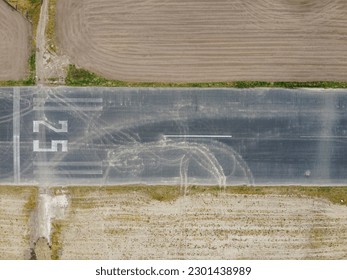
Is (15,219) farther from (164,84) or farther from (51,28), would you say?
(164,84)

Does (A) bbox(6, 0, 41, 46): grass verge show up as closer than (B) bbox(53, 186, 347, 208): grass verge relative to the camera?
No

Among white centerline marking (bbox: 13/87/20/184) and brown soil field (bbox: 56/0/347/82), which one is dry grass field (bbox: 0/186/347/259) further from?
brown soil field (bbox: 56/0/347/82)

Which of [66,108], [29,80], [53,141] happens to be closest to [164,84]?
[66,108]

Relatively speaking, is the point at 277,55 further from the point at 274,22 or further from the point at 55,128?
the point at 55,128

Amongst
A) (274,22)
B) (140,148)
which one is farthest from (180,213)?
(274,22)

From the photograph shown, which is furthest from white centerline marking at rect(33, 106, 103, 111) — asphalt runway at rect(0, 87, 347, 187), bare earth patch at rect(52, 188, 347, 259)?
bare earth patch at rect(52, 188, 347, 259)

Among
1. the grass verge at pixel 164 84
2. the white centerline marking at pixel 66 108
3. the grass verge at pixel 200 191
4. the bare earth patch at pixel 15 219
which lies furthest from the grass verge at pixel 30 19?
the grass verge at pixel 200 191

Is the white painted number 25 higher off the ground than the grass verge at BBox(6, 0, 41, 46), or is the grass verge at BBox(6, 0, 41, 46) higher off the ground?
the grass verge at BBox(6, 0, 41, 46)
